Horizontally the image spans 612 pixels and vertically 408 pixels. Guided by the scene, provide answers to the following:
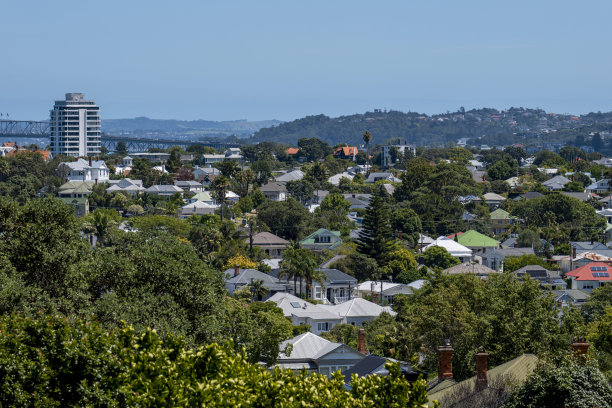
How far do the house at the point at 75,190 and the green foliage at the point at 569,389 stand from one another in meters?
111

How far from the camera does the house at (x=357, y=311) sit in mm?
61844

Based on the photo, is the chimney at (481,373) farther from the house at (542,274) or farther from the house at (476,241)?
the house at (476,241)

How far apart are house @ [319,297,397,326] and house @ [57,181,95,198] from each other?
68908 millimetres

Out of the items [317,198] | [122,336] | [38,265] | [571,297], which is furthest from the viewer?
[317,198]

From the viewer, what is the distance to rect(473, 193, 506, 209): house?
127 meters

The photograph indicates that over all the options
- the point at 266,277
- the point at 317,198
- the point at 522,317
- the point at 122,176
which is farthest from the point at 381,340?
the point at 122,176

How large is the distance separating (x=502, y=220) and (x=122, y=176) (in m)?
59.2

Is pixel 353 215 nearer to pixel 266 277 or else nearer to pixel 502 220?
pixel 502 220

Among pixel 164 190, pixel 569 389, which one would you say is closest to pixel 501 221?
pixel 164 190

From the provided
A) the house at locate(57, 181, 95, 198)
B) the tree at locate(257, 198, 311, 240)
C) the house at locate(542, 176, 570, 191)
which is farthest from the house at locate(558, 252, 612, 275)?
the house at locate(57, 181, 95, 198)

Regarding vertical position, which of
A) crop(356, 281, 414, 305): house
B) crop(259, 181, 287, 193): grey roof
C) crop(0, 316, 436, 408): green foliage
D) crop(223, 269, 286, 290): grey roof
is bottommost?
crop(356, 281, 414, 305): house

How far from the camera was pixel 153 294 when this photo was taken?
27.6 metres

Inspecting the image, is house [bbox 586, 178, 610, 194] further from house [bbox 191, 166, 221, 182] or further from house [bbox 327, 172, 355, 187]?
house [bbox 191, 166, 221, 182]

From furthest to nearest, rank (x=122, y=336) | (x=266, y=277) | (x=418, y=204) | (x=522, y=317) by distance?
(x=418, y=204), (x=266, y=277), (x=522, y=317), (x=122, y=336)
